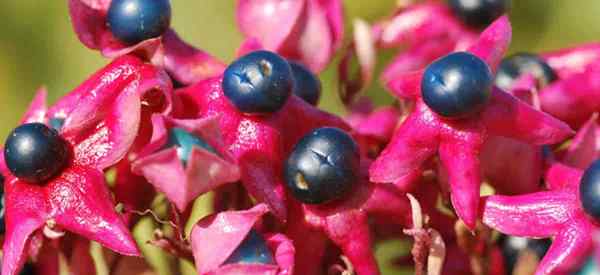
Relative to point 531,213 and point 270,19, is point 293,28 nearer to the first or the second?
point 270,19

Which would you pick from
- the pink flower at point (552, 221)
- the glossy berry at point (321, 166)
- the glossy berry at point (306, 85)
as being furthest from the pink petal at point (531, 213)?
the glossy berry at point (306, 85)

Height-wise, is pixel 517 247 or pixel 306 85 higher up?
pixel 306 85

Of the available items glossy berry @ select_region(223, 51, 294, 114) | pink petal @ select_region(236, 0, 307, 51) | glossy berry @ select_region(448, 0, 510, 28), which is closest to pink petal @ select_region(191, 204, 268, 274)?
glossy berry @ select_region(223, 51, 294, 114)

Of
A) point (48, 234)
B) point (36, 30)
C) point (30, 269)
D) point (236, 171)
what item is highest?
point (236, 171)

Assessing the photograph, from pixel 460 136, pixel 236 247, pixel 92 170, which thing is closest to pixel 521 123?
pixel 460 136

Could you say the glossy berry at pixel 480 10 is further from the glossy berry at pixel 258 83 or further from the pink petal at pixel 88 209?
the pink petal at pixel 88 209

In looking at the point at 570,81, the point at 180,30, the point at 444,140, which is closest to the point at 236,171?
the point at 444,140

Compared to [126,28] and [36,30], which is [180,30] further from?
[126,28]
